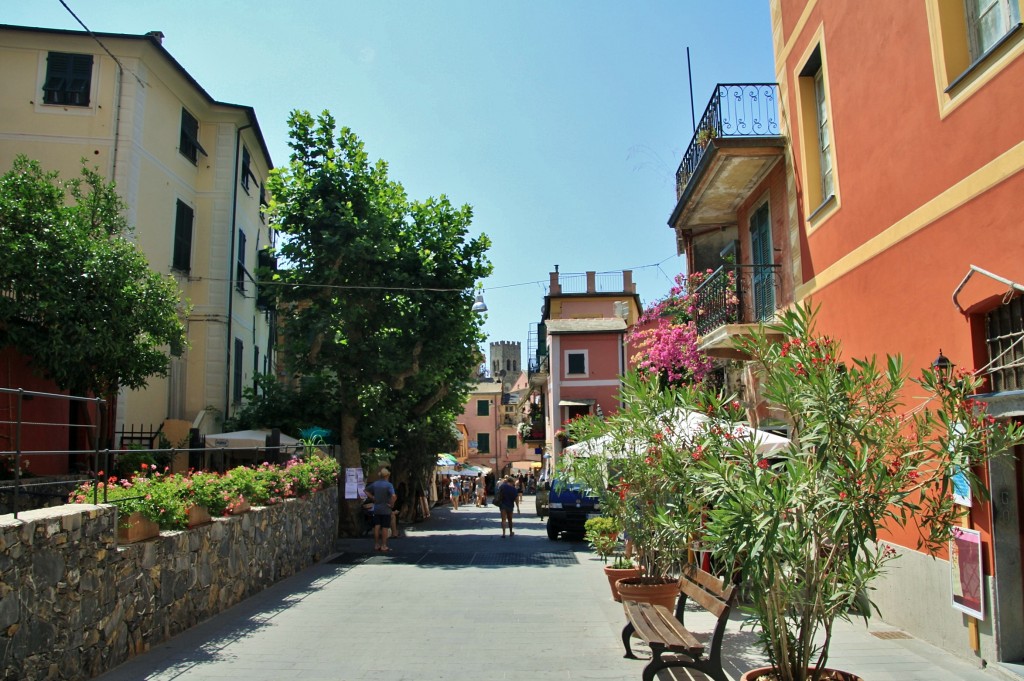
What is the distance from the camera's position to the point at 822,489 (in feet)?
13.5

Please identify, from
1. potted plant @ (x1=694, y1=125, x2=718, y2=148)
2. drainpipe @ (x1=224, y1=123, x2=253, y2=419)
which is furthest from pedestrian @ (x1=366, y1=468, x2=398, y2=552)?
potted plant @ (x1=694, y1=125, x2=718, y2=148)

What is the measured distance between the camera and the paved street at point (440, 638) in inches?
268

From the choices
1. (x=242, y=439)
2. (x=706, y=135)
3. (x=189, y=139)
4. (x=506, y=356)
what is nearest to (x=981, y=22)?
(x=706, y=135)

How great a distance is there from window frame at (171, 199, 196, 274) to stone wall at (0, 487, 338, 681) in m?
12.8

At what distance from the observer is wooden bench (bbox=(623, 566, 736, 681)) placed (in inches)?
209

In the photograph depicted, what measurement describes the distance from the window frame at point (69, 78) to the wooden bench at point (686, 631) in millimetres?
18128

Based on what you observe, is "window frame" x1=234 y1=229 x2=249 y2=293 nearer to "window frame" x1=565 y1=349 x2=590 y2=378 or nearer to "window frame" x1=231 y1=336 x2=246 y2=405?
"window frame" x1=231 y1=336 x2=246 y2=405

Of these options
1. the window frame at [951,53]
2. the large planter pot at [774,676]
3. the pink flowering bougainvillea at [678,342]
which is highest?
the window frame at [951,53]

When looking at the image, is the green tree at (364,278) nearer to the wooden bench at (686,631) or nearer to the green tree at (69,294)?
the green tree at (69,294)

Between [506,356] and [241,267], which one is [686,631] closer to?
[241,267]

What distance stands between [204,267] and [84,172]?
8433mm

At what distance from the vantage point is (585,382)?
42219mm

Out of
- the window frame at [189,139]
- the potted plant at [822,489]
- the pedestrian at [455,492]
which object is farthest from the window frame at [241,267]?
the potted plant at [822,489]

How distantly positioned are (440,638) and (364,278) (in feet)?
41.8
